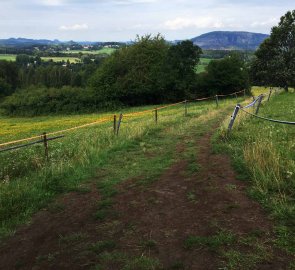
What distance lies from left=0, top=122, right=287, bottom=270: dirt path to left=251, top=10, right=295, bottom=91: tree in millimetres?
38852

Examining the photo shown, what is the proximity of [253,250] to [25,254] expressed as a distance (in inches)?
133

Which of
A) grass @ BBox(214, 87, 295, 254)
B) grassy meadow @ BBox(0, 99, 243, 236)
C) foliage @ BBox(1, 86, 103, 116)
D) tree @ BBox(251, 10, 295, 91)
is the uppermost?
tree @ BBox(251, 10, 295, 91)

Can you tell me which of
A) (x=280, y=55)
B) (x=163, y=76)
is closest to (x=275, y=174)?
(x=280, y=55)

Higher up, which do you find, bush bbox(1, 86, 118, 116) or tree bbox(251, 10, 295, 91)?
tree bbox(251, 10, 295, 91)

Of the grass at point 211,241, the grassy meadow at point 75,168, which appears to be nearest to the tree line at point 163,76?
the grassy meadow at point 75,168

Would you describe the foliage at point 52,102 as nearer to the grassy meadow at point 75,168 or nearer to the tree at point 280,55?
the tree at point 280,55

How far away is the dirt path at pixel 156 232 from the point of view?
4750 millimetres

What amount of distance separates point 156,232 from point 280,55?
1691 inches

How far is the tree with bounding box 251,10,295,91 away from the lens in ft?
140

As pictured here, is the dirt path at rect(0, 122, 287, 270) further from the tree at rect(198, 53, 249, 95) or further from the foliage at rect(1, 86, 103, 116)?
the foliage at rect(1, 86, 103, 116)

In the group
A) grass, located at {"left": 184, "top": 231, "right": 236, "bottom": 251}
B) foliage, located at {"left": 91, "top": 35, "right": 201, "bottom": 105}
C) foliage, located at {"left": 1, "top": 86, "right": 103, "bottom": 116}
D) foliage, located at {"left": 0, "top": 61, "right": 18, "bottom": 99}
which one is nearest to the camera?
grass, located at {"left": 184, "top": 231, "right": 236, "bottom": 251}

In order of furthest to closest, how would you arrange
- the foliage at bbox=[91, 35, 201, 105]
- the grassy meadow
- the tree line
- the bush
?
the bush
the foliage at bbox=[91, 35, 201, 105]
the tree line
the grassy meadow

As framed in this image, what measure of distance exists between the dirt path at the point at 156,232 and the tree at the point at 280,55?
3885 cm

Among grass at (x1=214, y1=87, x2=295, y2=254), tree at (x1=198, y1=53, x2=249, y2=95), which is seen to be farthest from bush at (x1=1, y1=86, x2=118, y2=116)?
grass at (x1=214, y1=87, x2=295, y2=254)
